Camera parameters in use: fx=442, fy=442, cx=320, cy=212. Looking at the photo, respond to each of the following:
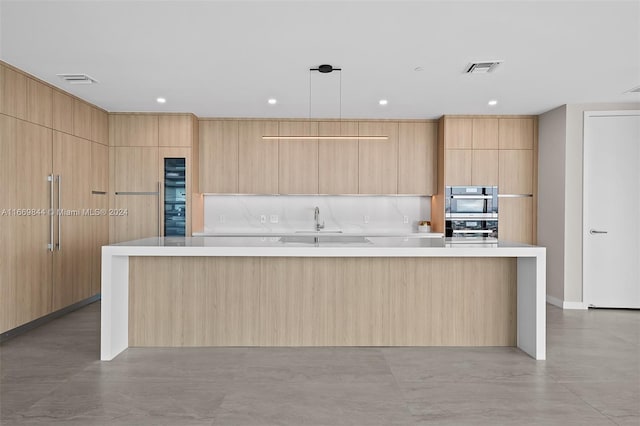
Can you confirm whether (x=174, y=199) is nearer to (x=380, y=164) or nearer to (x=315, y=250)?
(x=380, y=164)

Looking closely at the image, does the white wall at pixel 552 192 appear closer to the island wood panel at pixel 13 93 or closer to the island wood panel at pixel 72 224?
the island wood panel at pixel 72 224

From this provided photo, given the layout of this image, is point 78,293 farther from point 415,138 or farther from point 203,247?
point 415,138

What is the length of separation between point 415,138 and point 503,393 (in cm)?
432

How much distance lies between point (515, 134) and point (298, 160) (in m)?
3.12

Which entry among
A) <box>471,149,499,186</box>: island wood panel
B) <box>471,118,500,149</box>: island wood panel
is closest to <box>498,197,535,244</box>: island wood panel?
<box>471,149,499,186</box>: island wood panel

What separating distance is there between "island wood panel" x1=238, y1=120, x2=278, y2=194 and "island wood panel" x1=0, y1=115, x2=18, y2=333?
2.87 meters

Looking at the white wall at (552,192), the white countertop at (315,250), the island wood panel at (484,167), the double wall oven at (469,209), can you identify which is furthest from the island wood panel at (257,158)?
the white wall at (552,192)

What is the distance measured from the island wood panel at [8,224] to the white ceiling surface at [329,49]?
669mm

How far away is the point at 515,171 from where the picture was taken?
630 centimetres

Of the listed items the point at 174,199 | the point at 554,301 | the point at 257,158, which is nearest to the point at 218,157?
the point at 257,158

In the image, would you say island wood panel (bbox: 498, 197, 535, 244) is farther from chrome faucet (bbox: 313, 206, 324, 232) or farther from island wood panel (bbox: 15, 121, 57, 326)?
island wood panel (bbox: 15, 121, 57, 326)

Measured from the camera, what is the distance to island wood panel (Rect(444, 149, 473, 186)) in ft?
20.5

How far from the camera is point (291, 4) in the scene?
9.39 ft

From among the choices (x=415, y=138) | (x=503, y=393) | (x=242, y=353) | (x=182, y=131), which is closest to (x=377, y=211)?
(x=415, y=138)
